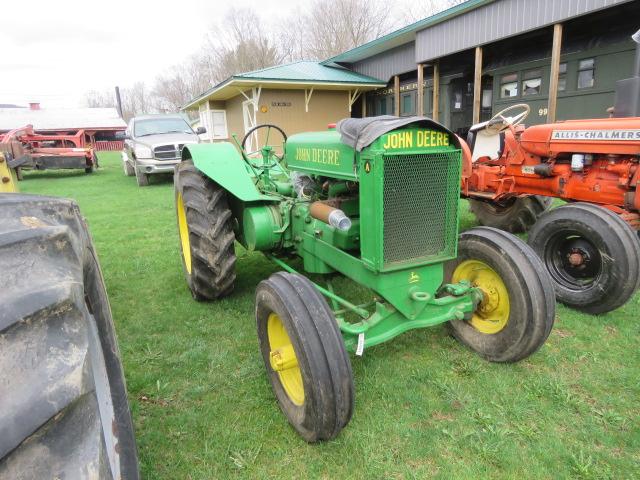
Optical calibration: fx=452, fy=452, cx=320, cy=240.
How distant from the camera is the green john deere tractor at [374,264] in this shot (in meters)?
2.07

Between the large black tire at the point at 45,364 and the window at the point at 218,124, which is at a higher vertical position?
the window at the point at 218,124

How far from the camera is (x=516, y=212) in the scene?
17.7ft

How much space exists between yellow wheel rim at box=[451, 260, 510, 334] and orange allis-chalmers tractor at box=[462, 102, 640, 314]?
44.8 inches

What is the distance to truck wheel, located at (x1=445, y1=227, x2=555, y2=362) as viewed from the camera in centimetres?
253

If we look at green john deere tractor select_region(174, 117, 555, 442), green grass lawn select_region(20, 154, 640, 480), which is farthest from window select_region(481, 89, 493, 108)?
green john deere tractor select_region(174, 117, 555, 442)

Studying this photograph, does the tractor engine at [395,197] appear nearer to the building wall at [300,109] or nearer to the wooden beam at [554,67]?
the wooden beam at [554,67]

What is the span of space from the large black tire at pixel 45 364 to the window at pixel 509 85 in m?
12.0

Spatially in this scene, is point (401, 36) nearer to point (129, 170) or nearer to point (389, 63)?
point (389, 63)

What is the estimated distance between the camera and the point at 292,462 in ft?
6.81

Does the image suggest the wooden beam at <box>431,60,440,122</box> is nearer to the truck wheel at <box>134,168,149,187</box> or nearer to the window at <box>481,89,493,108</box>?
the window at <box>481,89,493,108</box>

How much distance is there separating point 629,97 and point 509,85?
817 centimetres

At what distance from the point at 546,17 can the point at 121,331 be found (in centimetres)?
961

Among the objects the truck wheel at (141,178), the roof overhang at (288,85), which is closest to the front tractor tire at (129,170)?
the truck wheel at (141,178)

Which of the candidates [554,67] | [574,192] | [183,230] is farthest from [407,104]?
[183,230]
